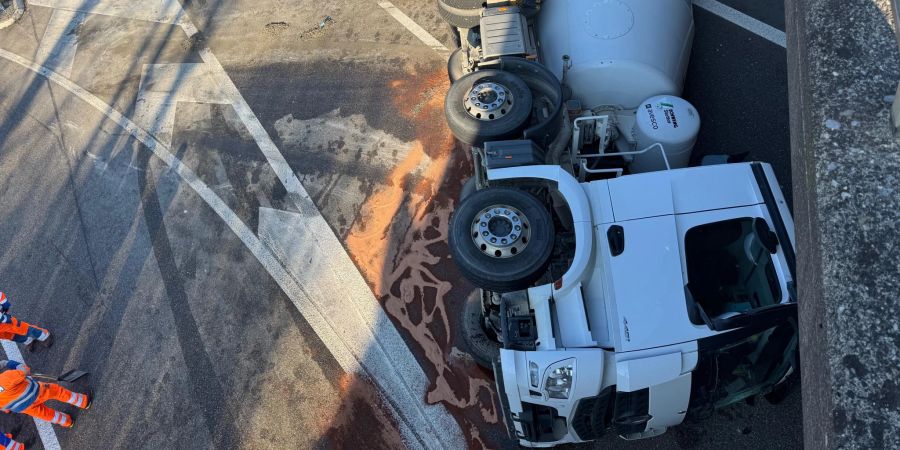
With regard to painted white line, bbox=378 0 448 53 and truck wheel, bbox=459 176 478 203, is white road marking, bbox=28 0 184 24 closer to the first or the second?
painted white line, bbox=378 0 448 53

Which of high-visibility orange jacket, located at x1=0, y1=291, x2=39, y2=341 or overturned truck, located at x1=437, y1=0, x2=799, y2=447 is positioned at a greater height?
overturned truck, located at x1=437, y1=0, x2=799, y2=447

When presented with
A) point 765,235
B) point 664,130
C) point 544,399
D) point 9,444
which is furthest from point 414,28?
point 9,444

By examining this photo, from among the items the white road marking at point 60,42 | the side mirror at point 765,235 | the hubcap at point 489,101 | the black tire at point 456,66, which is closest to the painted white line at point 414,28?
the black tire at point 456,66

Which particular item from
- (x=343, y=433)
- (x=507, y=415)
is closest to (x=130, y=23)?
(x=343, y=433)

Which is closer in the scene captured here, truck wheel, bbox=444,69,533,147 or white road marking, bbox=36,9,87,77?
truck wheel, bbox=444,69,533,147

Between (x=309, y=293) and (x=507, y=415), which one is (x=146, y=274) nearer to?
(x=309, y=293)

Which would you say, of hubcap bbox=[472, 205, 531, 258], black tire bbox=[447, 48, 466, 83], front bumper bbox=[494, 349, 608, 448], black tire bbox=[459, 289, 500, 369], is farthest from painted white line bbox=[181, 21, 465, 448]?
black tire bbox=[447, 48, 466, 83]
